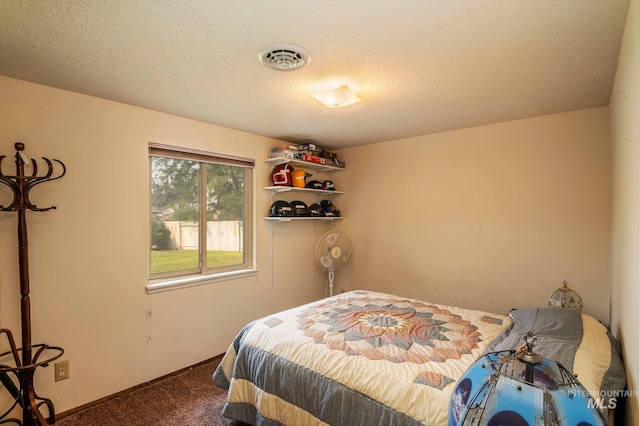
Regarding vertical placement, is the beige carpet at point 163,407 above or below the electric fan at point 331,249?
below

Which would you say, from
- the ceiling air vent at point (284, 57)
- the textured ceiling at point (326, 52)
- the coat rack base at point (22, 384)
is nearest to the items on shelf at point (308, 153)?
the textured ceiling at point (326, 52)

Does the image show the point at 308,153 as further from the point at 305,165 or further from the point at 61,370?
the point at 61,370

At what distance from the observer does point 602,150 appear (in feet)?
8.39

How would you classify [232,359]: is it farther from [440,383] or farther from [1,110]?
[1,110]

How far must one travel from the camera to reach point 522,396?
768mm

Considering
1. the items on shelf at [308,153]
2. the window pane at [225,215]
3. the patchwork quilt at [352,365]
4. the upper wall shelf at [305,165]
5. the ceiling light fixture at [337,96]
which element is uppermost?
the ceiling light fixture at [337,96]

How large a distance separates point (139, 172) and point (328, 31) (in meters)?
1.98

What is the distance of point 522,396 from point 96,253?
2722mm

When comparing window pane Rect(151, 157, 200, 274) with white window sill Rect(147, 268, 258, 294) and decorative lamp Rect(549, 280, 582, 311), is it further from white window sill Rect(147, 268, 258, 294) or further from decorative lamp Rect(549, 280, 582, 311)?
decorative lamp Rect(549, 280, 582, 311)

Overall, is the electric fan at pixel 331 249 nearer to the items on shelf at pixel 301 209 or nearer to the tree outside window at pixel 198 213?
the items on shelf at pixel 301 209

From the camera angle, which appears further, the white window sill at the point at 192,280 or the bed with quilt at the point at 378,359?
the white window sill at the point at 192,280

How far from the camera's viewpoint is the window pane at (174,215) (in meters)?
2.88

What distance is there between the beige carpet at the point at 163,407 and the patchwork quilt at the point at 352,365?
0.27 m

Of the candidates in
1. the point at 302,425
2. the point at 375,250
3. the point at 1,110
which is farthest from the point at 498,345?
the point at 1,110
